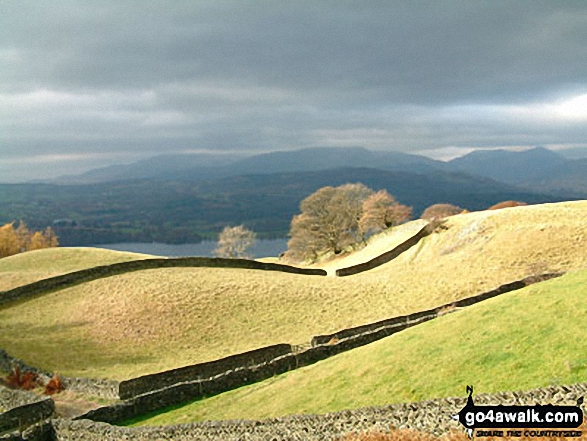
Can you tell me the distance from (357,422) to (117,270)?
4381 cm

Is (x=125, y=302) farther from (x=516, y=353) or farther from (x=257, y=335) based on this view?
(x=516, y=353)

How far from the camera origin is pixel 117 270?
2019 inches

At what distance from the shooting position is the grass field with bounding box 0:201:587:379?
33062mm

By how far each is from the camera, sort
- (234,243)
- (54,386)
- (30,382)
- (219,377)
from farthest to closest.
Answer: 1. (234,243)
2. (30,382)
3. (54,386)
4. (219,377)

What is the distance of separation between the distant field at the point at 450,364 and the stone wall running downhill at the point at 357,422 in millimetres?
2056

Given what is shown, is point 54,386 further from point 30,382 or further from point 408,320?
point 408,320

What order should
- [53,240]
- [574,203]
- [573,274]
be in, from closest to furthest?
[573,274] → [574,203] → [53,240]

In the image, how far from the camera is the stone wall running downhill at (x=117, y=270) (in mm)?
45781

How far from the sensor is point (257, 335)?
3491 centimetres

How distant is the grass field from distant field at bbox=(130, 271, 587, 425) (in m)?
9.55

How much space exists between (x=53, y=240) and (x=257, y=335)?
317 feet

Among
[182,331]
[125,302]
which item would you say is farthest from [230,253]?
[182,331]

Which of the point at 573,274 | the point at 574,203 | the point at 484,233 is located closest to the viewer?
the point at 573,274
